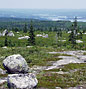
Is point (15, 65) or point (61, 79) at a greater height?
point (15, 65)

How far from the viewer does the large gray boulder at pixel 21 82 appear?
69.0 feet

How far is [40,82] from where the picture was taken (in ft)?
79.6

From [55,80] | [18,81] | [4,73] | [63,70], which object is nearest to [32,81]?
[18,81]

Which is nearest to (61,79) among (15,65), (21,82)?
(21,82)

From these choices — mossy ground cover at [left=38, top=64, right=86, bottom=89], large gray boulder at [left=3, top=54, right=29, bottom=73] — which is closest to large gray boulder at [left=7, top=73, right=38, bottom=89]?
mossy ground cover at [left=38, top=64, right=86, bottom=89]

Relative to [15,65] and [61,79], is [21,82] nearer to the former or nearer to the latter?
[15,65]

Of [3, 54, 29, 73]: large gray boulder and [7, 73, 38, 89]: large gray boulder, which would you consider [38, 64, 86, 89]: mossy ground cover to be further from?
[3, 54, 29, 73]: large gray boulder

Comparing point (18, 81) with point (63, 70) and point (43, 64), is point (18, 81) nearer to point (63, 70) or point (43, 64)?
point (63, 70)

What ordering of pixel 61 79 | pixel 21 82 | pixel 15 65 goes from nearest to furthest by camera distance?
pixel 21 82
pixel 61 79
pixel 15 65

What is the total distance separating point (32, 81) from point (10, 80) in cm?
256

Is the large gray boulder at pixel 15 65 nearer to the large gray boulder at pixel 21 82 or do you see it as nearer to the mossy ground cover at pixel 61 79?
the mossy ground cover at pixel 61 79

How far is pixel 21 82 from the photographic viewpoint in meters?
21.4

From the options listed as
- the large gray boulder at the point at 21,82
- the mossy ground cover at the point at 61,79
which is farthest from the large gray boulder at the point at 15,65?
the large gray boulder at the point at 21,82

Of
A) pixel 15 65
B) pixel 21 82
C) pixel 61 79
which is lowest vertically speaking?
pixel 61 79
